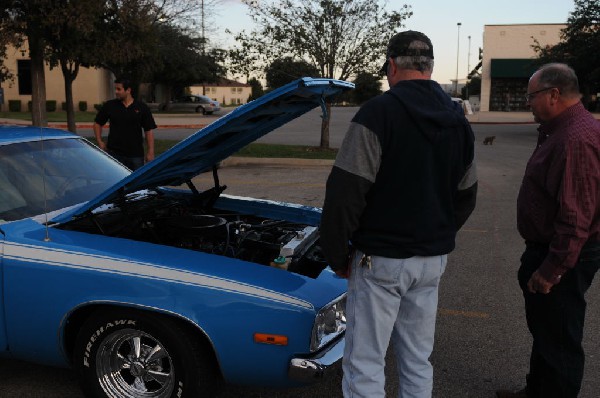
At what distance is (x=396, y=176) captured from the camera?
2.37 meters

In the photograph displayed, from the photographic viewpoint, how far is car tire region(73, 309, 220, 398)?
2.87 m

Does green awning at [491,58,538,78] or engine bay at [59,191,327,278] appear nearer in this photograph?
engine bay at [59,191,327,278]

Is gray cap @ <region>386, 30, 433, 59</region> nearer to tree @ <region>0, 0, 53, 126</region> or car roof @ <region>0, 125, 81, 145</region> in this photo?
car roof @ <region>0, 125, 81, 145</region>

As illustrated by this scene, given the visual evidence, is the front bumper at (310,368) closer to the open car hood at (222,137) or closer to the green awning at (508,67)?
the open car hood at (222,137)

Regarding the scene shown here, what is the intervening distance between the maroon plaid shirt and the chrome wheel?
1986 mm

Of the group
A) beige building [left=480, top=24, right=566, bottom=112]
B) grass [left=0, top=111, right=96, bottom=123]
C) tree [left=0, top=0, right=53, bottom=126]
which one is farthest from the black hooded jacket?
beige building [left=480, top=24, right=566, bottom=112]

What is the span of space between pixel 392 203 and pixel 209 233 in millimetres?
1679

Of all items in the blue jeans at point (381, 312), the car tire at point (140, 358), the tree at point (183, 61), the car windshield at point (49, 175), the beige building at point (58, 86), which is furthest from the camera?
the tree at point (183, 61)

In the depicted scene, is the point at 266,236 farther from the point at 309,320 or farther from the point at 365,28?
the point at 365,28

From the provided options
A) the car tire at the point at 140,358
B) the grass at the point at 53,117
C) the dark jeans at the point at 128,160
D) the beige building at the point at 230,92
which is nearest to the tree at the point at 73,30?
the dark jeans at the point at 128,160

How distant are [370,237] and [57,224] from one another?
193 cm

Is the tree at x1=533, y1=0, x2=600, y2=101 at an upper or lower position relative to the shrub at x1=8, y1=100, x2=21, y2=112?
upper

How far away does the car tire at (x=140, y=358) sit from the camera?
9.43 feet

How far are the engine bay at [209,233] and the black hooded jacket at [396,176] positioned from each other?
939 millimetres
